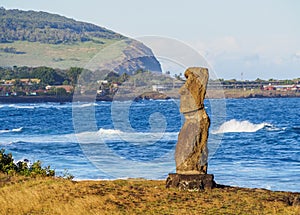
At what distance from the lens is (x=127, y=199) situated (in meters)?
14.9

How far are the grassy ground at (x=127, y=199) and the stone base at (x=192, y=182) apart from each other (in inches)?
9.8

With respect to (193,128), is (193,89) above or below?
above

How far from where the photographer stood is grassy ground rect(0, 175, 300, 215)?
13.9m

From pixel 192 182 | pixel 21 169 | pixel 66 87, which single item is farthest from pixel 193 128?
pixel 66 87

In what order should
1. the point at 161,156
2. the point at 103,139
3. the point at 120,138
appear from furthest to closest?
the point at 120,138 < the point at 103,139 < the point at 161,156

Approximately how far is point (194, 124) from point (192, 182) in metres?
1.34

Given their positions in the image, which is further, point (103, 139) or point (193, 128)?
point (103, 139)

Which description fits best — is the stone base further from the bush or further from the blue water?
the blue water

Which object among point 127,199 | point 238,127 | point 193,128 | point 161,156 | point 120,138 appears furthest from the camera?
point 238,127

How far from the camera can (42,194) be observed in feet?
49.9

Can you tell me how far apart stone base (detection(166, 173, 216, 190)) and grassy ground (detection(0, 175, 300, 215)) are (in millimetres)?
248

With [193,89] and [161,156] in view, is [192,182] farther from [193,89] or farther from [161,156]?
[161,156]

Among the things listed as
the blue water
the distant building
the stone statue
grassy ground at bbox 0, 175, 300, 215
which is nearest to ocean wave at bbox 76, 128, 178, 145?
the blue water

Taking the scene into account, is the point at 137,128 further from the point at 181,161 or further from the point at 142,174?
the point at 181,161
